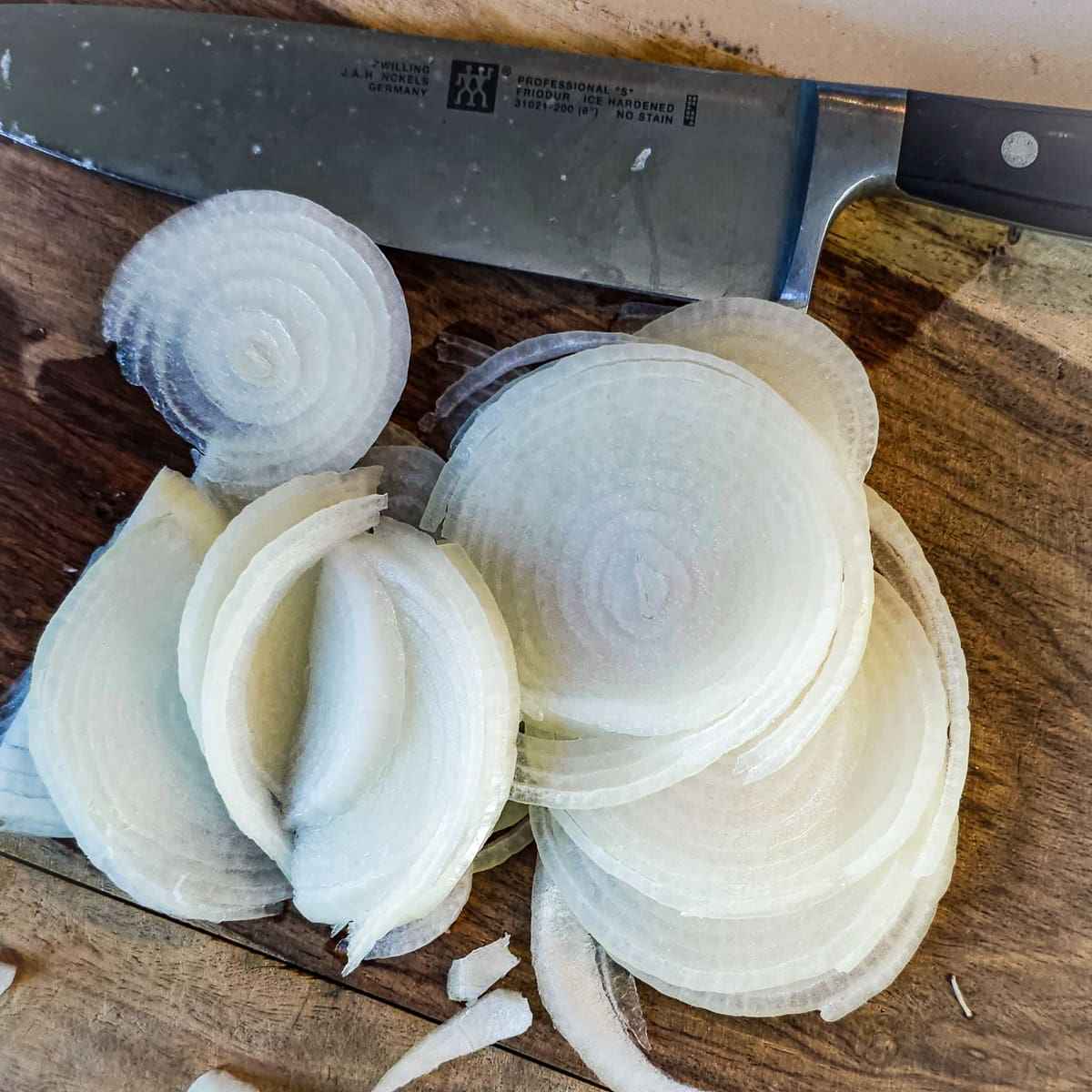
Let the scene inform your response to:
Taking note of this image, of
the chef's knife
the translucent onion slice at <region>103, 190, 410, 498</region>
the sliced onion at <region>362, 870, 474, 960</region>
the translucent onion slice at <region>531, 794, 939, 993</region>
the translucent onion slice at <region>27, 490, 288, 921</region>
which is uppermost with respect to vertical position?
the chef's knife

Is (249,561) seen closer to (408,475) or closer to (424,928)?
(408,475)

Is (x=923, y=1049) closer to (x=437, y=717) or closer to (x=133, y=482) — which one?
(x=437, y=717)

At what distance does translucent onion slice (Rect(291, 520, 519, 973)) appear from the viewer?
1000mm

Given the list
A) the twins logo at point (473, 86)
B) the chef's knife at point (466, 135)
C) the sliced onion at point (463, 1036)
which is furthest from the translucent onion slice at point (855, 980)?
the twins logo at point (473, 86)

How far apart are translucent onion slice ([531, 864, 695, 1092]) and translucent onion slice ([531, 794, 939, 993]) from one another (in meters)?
0.03

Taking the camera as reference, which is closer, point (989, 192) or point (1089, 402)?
point (989, 192)

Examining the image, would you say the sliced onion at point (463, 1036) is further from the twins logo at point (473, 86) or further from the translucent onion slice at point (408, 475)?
the twins logo at point (473, 86)

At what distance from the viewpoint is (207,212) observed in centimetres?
109

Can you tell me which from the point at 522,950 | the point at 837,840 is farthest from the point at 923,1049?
the point at 522,950

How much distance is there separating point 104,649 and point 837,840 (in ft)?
2.67

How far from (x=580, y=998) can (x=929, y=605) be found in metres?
0.60

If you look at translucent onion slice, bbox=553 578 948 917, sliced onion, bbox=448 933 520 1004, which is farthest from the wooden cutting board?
translucent onion slice, bbox=553 578 948 917

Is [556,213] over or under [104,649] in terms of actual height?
over

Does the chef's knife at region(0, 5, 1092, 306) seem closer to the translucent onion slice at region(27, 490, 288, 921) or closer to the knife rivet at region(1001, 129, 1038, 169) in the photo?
the knife rivet at region(1001, 129, 1038, 169)
